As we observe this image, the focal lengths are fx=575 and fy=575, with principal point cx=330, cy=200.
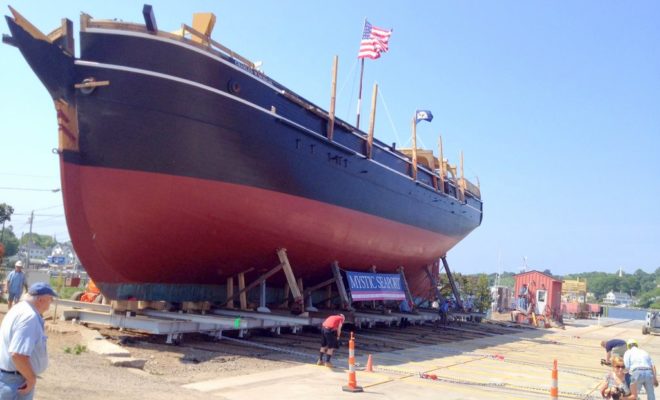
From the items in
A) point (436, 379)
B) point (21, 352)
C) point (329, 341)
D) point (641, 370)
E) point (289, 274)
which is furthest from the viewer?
point (289, 274)

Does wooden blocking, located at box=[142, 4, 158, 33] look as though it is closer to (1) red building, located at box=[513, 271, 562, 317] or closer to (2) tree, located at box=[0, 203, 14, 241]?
(1) red building, located at box=[513, 271, 562, 317]

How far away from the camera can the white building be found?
178125 millimetres

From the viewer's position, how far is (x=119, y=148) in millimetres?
10875

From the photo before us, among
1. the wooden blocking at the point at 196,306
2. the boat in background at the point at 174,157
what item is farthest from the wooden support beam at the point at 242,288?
the wooden blocking at the point at 196,306

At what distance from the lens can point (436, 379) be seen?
994 centimetres

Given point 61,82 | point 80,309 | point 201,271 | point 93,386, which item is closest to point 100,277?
point 80,309

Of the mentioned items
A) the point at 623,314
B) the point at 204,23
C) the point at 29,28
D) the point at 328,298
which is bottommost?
the point at 623,314

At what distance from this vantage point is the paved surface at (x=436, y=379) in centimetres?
811

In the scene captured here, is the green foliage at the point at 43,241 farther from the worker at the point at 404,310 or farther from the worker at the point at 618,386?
the worker at the point at 618,386

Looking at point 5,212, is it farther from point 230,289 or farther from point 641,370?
point 641,370

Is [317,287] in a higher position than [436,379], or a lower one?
higher

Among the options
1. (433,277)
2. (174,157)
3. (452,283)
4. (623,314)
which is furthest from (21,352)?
(623,314)

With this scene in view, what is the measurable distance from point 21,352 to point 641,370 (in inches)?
285

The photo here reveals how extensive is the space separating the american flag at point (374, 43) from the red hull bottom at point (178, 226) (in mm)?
7880
